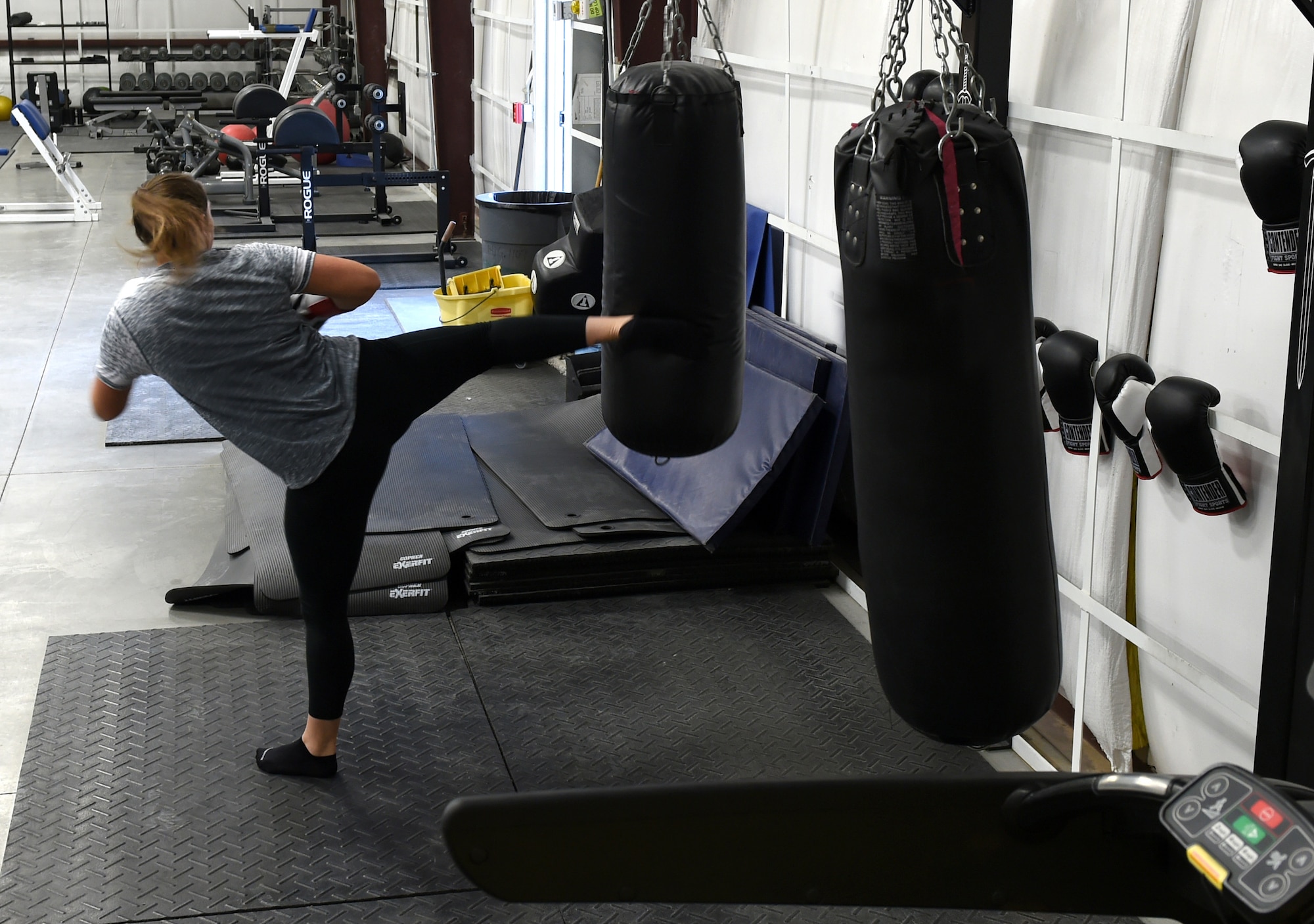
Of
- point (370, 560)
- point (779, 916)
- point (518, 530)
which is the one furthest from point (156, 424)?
point (779, 916)

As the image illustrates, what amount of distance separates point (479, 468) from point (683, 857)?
3.66m

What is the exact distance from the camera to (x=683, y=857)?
1349mm

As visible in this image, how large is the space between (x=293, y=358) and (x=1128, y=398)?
5.91ft

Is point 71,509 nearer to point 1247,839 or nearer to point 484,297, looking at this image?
point 484,297

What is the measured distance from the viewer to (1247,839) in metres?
1.13

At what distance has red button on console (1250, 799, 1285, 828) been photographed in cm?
113

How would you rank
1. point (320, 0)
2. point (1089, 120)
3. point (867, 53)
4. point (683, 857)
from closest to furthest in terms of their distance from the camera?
point (683, 857) → point (1089, 120) → point (867, 53) → point (320, 0)

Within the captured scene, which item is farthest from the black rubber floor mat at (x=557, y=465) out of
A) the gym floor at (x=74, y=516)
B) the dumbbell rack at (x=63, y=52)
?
the dumbbell rack at (x=63, y=52)

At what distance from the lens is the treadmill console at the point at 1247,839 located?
108 cm

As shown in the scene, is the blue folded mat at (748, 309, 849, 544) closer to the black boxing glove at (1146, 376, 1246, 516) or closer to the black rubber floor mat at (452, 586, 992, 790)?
the black rubber floor mat at (452, 586, 992, 790)

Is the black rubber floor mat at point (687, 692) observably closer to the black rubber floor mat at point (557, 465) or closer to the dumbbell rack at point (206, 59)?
the black rubber floor mat at point (557, 465)

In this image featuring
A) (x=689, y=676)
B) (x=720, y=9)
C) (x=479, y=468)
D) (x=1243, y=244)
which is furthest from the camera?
(x=720, y=9)

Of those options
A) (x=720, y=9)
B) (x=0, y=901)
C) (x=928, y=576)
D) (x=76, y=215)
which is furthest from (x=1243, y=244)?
(x=76, y=215)

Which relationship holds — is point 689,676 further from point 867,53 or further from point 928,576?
point 867,53
